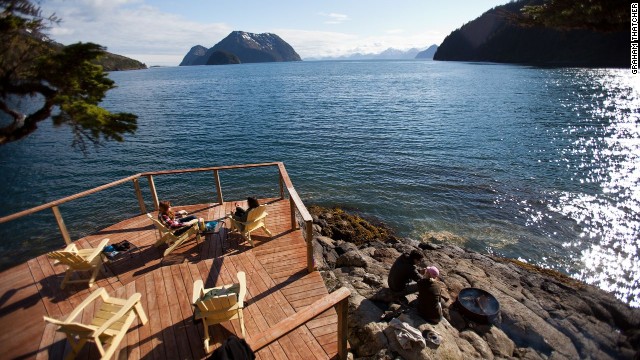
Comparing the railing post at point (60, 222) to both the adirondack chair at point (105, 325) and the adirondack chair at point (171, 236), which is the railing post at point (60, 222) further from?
the adirondack chair at point (105, 325)

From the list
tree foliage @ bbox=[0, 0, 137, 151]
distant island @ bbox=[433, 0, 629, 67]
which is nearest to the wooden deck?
tree foliage @ bbox=[0, 0, 137, 151]

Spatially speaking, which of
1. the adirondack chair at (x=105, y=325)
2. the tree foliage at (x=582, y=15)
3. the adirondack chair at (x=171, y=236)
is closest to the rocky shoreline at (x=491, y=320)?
the adirondack chair at (x=171, y=236)

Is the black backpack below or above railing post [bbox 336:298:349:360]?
above

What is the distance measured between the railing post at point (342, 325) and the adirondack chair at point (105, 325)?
144 inches

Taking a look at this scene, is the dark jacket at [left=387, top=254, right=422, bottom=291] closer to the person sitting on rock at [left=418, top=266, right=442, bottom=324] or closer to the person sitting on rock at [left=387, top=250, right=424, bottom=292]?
the person sitting on rock at [left=387, top=250, right=424, bottom=292]

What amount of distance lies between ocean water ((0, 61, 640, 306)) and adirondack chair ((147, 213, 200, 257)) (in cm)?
417

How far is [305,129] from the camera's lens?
38.6 m

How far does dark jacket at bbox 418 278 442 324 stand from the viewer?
7.61 meters

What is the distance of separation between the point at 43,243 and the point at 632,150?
144 ft

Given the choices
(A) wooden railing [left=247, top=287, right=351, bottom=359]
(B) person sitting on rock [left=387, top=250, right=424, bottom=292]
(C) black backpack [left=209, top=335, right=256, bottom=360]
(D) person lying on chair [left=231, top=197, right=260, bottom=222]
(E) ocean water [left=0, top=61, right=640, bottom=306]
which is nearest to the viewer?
(A) wooden railing [left=247, top=287, right=351, bottom=359]

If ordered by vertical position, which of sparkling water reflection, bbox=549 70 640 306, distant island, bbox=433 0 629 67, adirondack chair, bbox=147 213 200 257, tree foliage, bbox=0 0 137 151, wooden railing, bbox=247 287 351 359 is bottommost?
sparkling water reflection, bbox=549 70 640 306

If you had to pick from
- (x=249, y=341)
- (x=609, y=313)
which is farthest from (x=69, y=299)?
(x=609, y=313)

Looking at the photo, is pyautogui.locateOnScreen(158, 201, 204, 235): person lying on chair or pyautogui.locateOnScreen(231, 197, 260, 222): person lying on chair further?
pyautogui.locateOnScreen(231, 197, 260, 222): person lying on chair

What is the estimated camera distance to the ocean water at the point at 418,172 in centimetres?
1700
